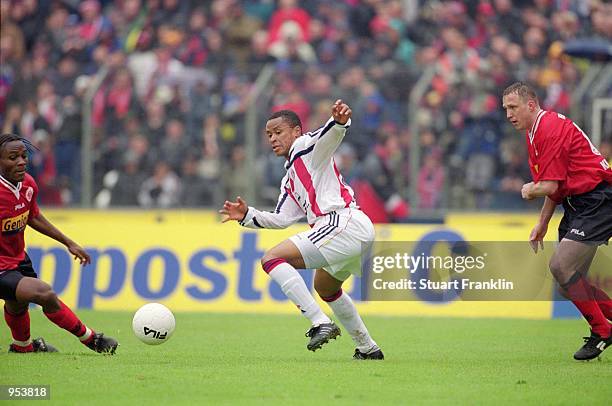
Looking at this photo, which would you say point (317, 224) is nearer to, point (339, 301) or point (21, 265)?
point (339, 301)

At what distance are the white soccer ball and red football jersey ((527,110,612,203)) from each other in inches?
141

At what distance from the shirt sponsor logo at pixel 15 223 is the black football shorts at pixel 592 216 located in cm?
499

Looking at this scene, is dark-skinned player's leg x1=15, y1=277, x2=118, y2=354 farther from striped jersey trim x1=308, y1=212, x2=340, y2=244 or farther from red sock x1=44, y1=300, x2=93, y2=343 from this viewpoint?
striped jersey trim x1=308, y1=212, x2=340, y2=244

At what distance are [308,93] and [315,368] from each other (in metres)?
8.99

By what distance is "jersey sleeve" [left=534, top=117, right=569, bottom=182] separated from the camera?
9.32 m

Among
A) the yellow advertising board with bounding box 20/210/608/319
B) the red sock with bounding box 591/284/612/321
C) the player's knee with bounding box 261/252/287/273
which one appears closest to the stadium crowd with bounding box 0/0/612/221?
the yellow advertising board with bounding box 20/210/608/319

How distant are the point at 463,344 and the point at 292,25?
1091 cm

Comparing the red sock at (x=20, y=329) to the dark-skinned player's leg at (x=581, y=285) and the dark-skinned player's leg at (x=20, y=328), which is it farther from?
the dark-skinned player's leg at (x=581, y=285)

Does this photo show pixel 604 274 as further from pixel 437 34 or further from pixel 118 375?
pixel 437 34

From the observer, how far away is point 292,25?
2084 cm

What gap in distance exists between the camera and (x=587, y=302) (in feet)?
31.6

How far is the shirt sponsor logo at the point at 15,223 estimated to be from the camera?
9898 mm

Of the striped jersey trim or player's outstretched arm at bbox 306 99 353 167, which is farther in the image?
the striped jersey trim

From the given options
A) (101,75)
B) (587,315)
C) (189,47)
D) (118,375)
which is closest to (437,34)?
(189,47)
